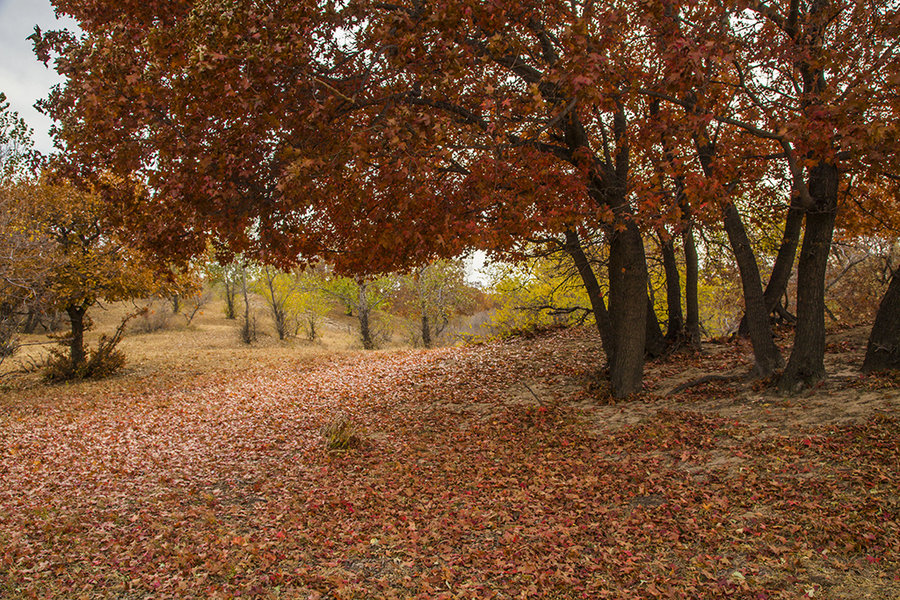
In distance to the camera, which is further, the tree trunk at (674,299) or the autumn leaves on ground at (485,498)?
the tree trunk at (674,299)

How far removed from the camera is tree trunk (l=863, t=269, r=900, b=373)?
7.54m

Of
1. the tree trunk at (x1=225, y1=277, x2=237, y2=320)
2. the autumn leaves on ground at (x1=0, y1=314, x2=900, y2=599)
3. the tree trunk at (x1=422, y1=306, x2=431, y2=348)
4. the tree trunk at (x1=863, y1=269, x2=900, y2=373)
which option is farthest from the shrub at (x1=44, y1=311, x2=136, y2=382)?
the tree trunk at (x1=863, y1=269, x2=900, y2=373)

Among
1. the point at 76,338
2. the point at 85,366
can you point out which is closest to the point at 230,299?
the point at 76,338

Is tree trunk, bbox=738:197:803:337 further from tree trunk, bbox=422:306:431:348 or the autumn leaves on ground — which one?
tree trunk, bbox=422:306:431:348

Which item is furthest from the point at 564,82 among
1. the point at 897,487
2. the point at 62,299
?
the point at 62,299

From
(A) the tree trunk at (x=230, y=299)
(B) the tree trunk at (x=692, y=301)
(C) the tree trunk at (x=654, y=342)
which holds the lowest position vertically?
(C) the tree trunk at (x=654, y=342)

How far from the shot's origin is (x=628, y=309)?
9477 millimetres

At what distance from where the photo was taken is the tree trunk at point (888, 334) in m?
7.54

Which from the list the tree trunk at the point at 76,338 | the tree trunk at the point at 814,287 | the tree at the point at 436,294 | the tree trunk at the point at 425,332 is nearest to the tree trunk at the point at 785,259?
the tree trunk at the point at 814,287

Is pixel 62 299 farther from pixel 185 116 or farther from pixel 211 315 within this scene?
pixel 211 315

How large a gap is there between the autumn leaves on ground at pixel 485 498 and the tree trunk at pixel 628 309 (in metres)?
0.53

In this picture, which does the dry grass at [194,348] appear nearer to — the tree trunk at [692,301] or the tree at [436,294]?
the tree at [436,294]

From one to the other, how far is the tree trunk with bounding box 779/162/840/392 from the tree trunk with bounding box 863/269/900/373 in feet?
2.21

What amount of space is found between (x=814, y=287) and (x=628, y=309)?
278cm
